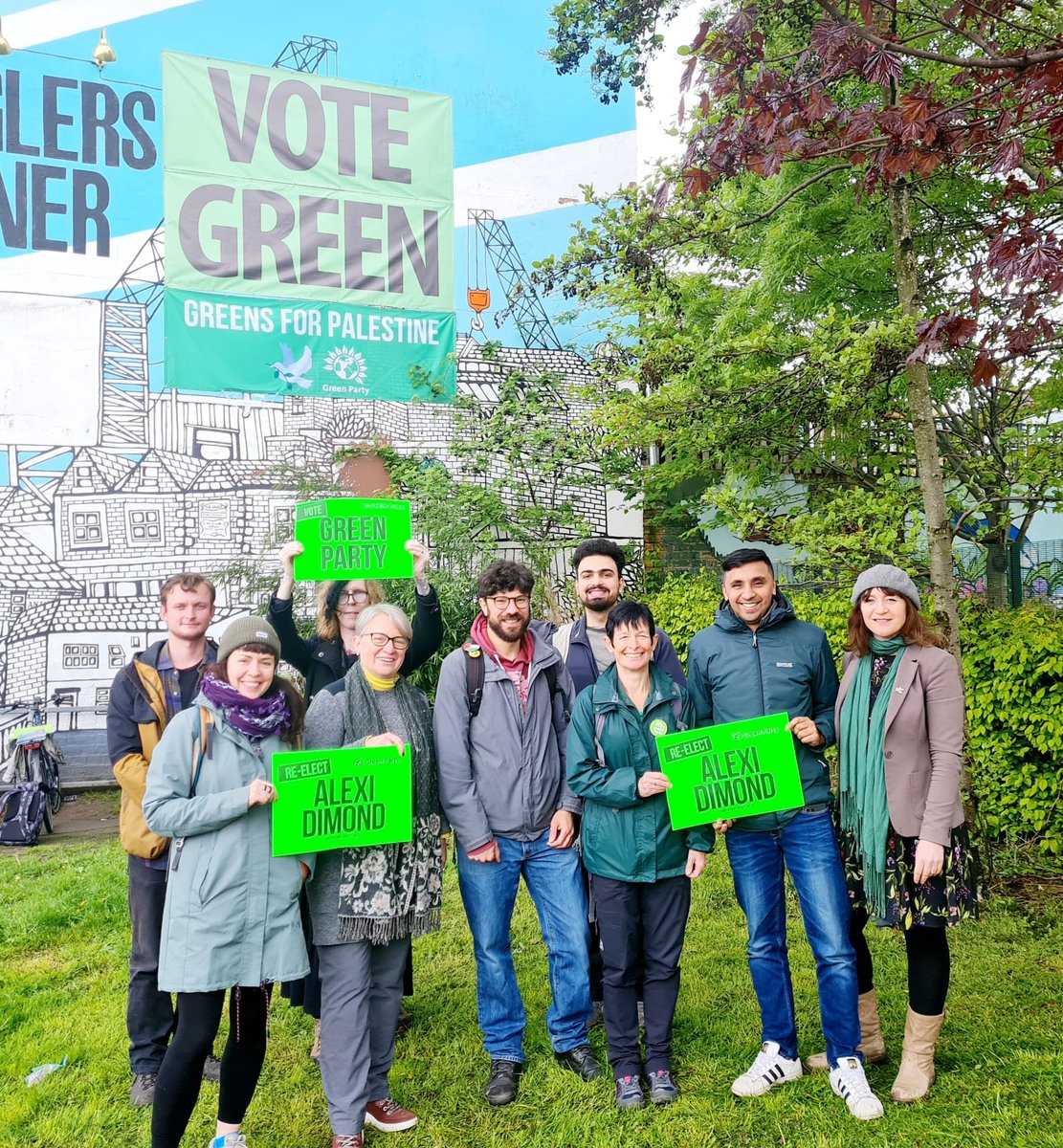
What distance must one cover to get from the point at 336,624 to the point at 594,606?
122 centimetres

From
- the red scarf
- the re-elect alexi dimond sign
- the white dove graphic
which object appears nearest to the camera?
the red scarf

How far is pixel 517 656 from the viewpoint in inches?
149

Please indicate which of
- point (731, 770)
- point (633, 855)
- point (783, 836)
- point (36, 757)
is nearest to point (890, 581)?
point (731, 770)

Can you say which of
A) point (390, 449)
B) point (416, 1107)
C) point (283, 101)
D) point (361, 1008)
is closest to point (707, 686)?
point (361, 1008)

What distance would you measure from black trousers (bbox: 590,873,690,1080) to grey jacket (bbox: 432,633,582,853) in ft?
1.29

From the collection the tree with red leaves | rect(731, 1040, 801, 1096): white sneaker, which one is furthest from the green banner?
rect(731, 1040, 801, 1096): white sneaker

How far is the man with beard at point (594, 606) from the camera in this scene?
158 inches

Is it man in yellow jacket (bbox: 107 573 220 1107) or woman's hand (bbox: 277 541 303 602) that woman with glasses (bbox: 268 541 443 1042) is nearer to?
woman's hand (bbox: 277 541 303 602)

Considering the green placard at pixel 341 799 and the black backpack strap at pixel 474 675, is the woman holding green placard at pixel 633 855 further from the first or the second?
the green placard at pixel 341 799

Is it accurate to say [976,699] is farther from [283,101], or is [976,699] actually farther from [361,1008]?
[283,101]

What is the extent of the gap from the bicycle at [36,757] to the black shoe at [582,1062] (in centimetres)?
655

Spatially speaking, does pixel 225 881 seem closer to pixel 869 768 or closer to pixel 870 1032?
pixel 869 768

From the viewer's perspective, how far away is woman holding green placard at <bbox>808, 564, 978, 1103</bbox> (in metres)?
3.23

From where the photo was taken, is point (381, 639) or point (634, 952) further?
point (634, 952)
